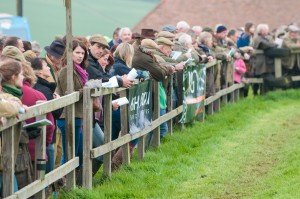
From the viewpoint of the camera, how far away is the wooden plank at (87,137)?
12852 mm

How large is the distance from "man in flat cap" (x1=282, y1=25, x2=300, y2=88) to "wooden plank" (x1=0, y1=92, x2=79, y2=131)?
52.8 feet

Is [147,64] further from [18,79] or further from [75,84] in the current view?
[18,79]

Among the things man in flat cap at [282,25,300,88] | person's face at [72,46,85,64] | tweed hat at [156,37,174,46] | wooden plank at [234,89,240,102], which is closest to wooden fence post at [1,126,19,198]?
person's face at [72,46,85,64]

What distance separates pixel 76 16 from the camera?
40.3m

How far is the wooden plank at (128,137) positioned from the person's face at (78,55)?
1119mm

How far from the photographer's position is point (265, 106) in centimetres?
2486

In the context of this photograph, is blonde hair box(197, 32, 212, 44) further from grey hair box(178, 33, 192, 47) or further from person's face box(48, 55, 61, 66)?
person's face box(48, 55, 61, 66)

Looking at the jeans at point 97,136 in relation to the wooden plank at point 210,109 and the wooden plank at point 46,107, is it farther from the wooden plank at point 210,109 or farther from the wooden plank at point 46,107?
the wooden plank at point 210,109

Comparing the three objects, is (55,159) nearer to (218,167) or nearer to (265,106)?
(218,167)

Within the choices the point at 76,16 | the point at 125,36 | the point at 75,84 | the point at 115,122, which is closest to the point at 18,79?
the point at 75,84

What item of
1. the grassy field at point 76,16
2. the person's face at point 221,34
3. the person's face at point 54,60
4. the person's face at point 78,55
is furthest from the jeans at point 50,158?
the grassy field at point 76,16

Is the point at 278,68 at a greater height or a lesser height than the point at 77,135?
lesser

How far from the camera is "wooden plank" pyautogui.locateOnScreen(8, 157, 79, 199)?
34.8 feet

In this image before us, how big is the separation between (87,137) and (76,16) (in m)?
27.7
